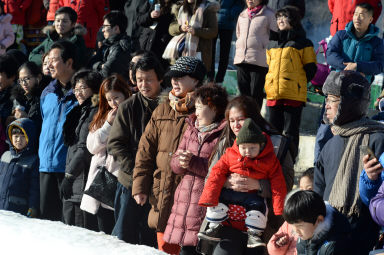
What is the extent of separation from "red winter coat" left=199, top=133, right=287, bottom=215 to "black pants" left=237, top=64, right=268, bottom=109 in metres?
3.83

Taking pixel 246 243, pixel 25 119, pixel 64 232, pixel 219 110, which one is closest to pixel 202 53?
pixel 25 119

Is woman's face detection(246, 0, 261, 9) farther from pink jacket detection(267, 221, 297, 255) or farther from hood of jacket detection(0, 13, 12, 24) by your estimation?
hood of jacket detection(0, 13, 12, 24)

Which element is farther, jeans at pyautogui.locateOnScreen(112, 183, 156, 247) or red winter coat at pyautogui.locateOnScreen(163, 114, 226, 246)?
jeans at pyautogui.locateOnScreen(112, 183, 156, 247)

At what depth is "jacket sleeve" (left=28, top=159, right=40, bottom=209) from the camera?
7.74 metres

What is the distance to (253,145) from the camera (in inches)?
192

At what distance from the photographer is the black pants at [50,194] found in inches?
290

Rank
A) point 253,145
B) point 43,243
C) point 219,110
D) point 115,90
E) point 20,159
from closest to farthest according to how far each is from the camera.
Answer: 1. point 43,243
2. point 253,145
3. point 219,110
4. point 115,90
5. point 20,159

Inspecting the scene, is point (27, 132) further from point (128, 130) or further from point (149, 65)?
point (149, 65)

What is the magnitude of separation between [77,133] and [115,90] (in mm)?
664

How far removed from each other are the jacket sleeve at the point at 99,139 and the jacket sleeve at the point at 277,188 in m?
2.04

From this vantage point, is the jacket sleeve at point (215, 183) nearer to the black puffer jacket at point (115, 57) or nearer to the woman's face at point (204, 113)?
the woman's face at point (204, 113)

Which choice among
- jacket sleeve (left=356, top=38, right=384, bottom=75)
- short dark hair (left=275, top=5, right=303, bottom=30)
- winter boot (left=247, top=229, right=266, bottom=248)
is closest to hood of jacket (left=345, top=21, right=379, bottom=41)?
jacket sleeve (left=356, top=38, right=384, bottom=75)

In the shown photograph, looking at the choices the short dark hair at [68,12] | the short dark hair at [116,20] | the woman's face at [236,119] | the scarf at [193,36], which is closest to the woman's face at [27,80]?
the short dark hair at [116,20]

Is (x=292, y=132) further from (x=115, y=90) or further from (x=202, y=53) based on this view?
(x=115, y=90)
